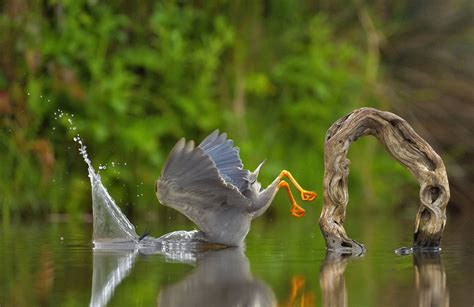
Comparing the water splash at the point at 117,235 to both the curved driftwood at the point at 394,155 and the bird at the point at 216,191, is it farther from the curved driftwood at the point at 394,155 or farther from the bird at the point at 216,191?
the curved driftwood at the point at 394,155

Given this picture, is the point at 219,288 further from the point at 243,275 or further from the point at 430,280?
the point at 430,280

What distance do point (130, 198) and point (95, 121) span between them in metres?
0.83

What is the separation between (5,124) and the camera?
1188cm

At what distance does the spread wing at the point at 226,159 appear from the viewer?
8.02m

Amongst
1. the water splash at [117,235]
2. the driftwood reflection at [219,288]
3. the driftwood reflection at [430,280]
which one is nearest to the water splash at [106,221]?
the water splash at [117,235]

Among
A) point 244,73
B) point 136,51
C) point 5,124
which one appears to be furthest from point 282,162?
point 5,124

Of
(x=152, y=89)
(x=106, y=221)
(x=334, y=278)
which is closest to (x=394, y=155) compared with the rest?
(x=334, y=278)

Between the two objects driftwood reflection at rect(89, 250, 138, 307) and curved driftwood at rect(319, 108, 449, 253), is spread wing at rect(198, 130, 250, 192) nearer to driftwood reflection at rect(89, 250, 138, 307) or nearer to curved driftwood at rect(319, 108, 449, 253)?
curved driftwood at rect(319, 108, 449, 253)

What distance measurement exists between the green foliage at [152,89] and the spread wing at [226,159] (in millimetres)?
3828

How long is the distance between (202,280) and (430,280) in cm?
113

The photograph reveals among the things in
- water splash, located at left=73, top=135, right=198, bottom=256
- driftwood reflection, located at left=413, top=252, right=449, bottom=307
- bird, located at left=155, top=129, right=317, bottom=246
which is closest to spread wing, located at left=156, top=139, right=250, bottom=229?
bird, located at left=155, top=129, right=317, bottom=246

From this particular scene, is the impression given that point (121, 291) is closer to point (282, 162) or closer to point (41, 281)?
point (41, 281)

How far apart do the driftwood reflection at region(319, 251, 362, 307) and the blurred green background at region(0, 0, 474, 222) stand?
471 cm

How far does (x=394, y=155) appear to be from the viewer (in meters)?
7.75
